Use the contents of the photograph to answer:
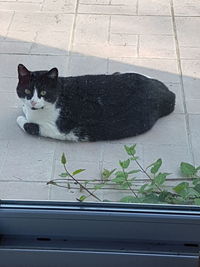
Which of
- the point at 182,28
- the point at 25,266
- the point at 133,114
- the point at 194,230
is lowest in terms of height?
the point at 25,266

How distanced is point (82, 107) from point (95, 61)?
53 centimetres

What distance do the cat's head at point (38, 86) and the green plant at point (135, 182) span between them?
227 millimetres

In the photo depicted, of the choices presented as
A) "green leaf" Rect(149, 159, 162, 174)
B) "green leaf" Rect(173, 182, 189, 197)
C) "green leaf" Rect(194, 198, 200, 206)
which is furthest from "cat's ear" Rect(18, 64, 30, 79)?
"green leaf" Rect(194, 198, 200, 206)

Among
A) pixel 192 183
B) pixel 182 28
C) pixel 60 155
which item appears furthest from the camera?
pixel 182 28

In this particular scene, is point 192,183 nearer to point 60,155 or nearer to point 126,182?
point 126,182

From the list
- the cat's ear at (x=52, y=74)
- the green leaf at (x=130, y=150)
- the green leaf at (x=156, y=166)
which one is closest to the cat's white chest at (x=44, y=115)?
the cat's ear at (x=52, y=74)

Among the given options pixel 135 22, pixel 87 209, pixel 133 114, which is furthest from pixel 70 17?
pixel 87 209

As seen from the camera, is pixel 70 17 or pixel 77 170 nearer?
pixel 77 170

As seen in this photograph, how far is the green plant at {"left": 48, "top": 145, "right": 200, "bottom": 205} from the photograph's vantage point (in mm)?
2086

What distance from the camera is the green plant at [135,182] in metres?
2.09

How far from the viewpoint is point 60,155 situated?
2438mm

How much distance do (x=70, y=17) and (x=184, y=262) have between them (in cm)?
190

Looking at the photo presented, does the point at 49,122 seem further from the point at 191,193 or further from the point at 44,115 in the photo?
the point at 191,193

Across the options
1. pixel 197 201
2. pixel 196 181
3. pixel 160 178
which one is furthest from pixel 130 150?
pixel 197 201
